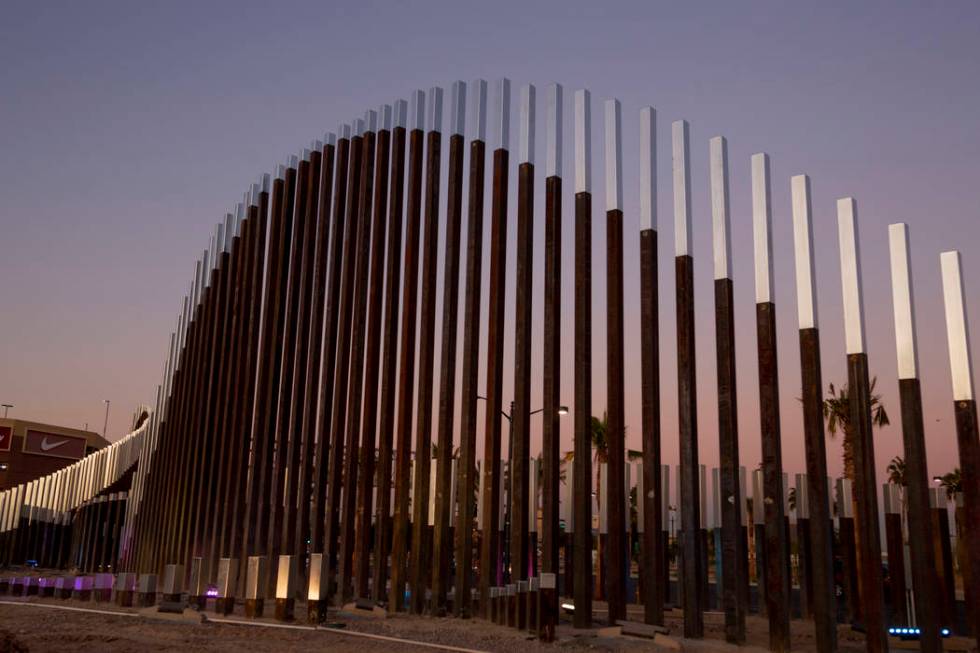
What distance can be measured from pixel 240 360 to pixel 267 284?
62.4 inches

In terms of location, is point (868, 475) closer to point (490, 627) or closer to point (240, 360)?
point (490, 627)

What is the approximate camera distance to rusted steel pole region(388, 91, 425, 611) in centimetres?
1186

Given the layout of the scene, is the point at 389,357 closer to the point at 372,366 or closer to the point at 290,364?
the point at 372,366

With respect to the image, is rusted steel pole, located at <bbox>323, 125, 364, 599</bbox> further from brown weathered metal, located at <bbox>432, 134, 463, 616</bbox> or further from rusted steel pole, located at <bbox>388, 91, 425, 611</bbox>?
brown weathered metal, located at <bbox>432, 134, 463, 616</bbox>

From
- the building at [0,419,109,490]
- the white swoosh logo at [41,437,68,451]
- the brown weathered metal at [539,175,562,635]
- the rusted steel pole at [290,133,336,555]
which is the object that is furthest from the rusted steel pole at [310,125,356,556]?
the white swoosh logo at [41,437,68,451]

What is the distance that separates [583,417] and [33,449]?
2652 inches

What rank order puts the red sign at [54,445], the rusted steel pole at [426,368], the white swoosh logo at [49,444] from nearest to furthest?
the rusted steel pole at [426,368]
the red sign at [54,445]
the white swoosh logo at [49,444]

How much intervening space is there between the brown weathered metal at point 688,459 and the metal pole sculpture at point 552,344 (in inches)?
61.2

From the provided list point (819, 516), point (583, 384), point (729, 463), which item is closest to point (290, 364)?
point (583, 384)

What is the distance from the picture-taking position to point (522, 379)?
1108cm

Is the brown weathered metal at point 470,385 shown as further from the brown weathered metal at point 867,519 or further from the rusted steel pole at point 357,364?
the brown weathered metal at point 867,519

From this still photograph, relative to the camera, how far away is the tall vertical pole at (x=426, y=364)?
11.7 meters

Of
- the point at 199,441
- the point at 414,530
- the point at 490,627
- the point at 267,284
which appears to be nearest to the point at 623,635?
the point at 490,627

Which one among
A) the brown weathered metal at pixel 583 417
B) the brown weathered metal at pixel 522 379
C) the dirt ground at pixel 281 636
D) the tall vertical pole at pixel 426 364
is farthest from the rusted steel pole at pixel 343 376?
the brown weathered metal at pixel 583 417
